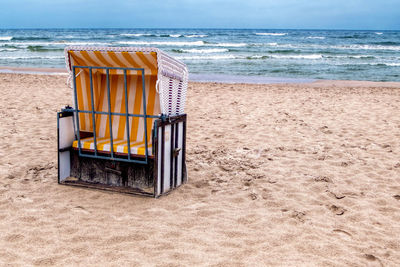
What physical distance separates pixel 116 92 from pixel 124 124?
1.17ft

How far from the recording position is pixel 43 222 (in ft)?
11.0

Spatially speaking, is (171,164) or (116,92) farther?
(116,92)

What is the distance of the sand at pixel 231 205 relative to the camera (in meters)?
2.92

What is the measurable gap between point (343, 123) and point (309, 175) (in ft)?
10.5

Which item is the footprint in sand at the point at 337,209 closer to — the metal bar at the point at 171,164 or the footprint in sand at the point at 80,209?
the metal bar at the point at 171,164

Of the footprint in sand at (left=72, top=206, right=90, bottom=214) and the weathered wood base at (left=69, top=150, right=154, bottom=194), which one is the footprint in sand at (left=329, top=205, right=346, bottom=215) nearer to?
the weathered wood base at (left=69, top=150, right=154, bottom=194)

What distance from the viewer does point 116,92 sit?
4324mm

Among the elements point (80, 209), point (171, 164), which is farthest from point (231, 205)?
point (80, 209)

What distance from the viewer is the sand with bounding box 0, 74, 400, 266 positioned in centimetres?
292

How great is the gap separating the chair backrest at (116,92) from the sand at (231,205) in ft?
2.36

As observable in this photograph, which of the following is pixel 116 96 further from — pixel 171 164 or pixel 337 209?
pixel 337 209

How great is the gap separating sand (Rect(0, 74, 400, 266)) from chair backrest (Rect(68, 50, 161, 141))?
0.72 meters

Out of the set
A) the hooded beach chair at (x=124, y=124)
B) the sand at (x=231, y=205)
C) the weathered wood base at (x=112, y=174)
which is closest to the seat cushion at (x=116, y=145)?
the hooded beach chair at (x=124, y=124)

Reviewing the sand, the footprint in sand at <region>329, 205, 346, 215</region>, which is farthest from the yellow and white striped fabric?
the footprint in sand at <region>329, 205, 346, 215</region>
